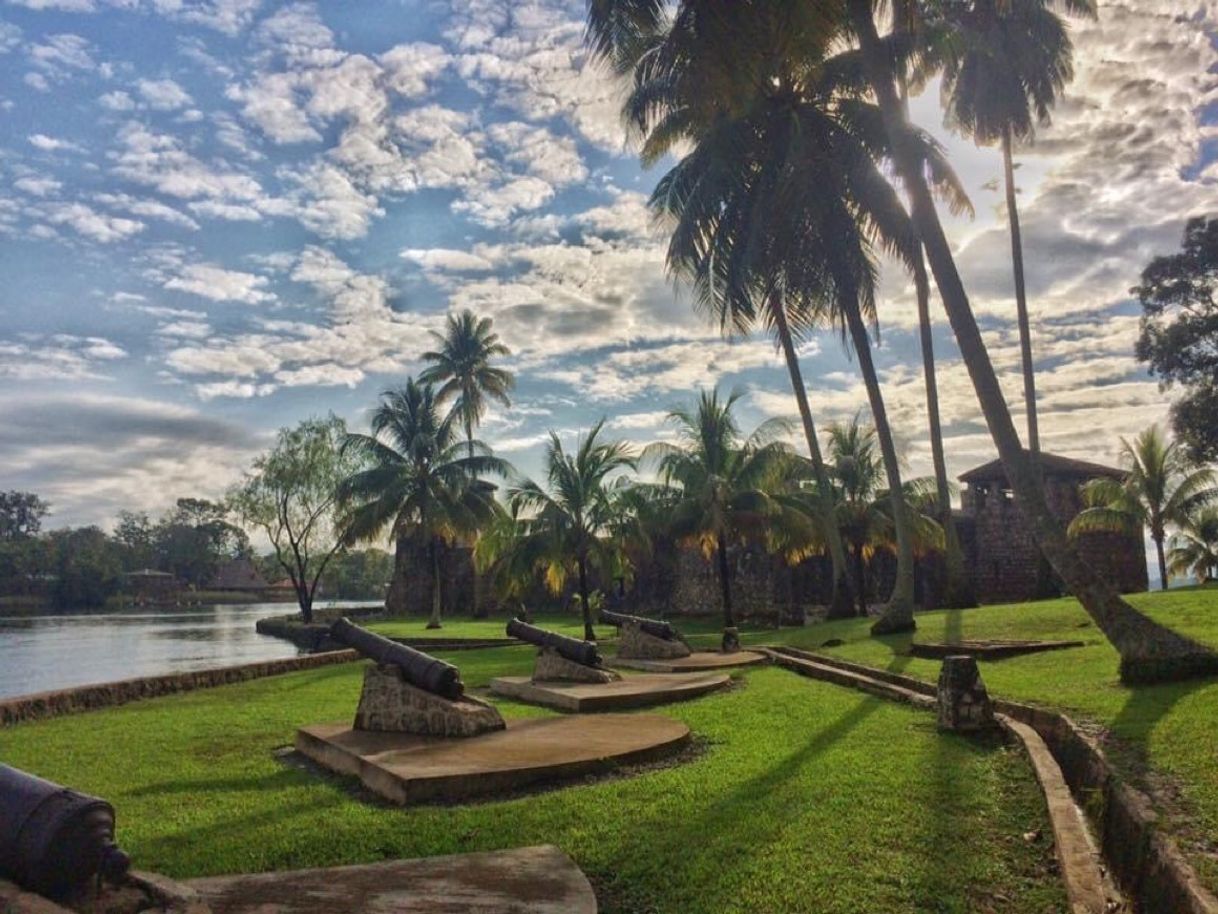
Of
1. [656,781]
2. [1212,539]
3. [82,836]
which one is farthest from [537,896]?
[1212,539]

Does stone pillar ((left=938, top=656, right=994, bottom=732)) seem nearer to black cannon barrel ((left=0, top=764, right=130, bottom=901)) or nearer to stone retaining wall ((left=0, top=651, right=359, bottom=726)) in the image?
black cannon barrel ((left=0, top=764, right=130, bottom=901))

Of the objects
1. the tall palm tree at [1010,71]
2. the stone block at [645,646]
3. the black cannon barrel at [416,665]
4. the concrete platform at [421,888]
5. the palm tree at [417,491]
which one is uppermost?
the tall palm tree at [1010,71]

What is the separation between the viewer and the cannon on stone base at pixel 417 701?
7.79 meters

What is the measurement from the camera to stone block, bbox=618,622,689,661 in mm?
16312

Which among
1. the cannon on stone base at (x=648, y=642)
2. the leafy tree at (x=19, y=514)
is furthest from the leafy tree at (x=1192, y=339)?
the leafy tree at (x=19, y=514)

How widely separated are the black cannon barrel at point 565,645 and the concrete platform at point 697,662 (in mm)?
2638

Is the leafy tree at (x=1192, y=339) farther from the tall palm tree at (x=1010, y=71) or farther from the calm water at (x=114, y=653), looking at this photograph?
the calm water at (x=114, y=653)

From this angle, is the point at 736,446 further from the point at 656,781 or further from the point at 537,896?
the point at 537,896

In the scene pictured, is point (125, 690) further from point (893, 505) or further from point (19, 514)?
point (19, 514)

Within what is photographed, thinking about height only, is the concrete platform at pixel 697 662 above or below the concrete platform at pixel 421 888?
below

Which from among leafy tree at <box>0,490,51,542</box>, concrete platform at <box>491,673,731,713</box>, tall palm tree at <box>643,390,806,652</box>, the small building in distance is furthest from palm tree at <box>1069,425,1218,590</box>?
leafy tree at <box>0,490,51,542</box>

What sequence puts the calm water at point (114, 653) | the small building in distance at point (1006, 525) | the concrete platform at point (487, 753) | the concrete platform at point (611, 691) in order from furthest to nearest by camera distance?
1. the small building in distance at point (1006, 525)
2. the calm water at point (114, 653)
3. the concrete platform at point (611, 691)
4. the concrete platform at point (487, 753)

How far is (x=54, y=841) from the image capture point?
10.2 feet

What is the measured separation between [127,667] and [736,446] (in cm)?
1635
